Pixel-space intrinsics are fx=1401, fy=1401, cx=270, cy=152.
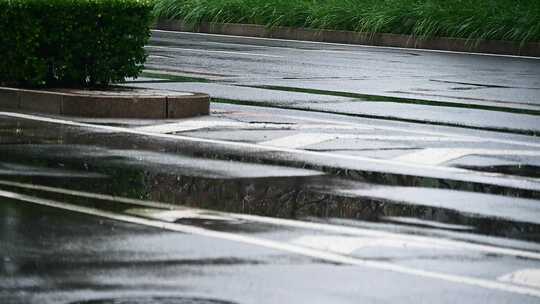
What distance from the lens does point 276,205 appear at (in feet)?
30.0

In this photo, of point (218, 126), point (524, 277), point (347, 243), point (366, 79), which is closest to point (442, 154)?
point (218, 126)

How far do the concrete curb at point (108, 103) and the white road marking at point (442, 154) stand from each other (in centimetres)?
318

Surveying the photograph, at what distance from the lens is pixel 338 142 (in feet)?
41.5

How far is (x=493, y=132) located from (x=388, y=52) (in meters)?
13.3

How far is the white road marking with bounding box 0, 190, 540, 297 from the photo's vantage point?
6988 millimetres

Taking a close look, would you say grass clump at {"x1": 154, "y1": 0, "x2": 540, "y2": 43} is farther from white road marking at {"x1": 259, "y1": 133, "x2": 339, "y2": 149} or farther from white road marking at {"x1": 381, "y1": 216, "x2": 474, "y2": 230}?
white road marking at {"x1": 381, "y1": 216, "x2": 474, "y2": 230}

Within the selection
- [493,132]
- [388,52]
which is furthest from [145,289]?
[388,52]

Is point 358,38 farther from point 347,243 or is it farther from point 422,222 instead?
point 347,243

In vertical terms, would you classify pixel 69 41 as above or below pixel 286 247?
above

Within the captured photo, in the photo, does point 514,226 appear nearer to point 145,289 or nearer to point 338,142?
point 145,289

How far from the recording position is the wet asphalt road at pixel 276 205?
6.93 metres

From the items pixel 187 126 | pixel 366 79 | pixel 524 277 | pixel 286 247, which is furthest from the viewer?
pixel 366 79

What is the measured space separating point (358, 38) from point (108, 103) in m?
16.7

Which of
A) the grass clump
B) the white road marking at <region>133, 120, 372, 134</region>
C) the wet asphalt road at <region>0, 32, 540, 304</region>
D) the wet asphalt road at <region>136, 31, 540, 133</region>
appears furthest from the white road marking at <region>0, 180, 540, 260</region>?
the grass clump
